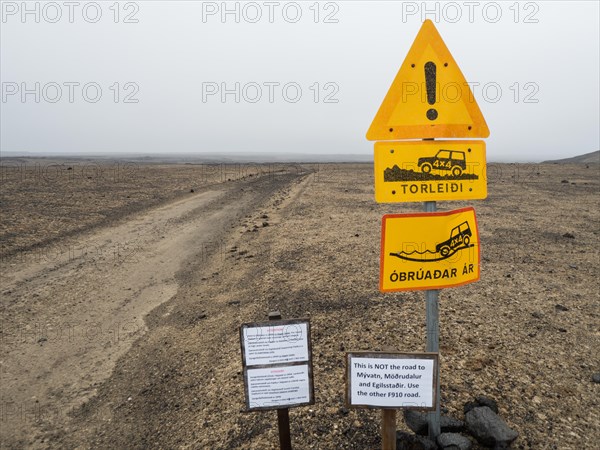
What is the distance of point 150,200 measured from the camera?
894 inches

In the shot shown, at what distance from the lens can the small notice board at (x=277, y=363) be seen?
3303 mm

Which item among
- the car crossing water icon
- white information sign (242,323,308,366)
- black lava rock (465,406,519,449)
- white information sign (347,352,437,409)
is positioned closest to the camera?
white information sign (347,352,437,409)

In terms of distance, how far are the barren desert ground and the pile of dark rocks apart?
299 millimetres

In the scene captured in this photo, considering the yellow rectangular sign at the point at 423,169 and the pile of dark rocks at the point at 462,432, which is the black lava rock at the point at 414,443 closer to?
the pile of dark rocks at the point at 462,432

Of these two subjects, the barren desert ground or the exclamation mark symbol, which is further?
the barren desert ground

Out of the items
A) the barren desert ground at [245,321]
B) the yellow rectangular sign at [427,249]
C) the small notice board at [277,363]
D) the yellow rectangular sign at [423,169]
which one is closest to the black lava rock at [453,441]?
the barren desert ground at [245,321]

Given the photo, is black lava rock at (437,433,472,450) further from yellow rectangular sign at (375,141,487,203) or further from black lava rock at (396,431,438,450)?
yellow rectangular sign at (375,141,487,203)

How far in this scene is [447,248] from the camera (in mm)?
3186

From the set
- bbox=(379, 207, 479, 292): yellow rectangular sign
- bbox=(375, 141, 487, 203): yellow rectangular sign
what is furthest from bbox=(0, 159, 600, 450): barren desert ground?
bbox=(375, 141, 487, 203): yellow rectangular sign

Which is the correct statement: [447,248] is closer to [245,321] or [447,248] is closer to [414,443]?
[414,443]

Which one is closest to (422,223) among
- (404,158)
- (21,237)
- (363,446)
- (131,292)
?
(404,158)

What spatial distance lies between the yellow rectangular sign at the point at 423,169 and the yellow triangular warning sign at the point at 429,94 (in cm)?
9

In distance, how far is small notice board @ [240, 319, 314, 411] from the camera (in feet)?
10.8

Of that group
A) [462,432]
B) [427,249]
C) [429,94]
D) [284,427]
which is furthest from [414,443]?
[429,94]
